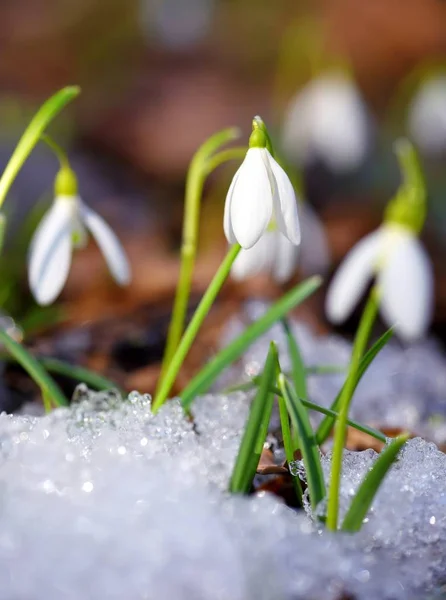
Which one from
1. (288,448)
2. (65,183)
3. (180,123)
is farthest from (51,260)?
(180,123)

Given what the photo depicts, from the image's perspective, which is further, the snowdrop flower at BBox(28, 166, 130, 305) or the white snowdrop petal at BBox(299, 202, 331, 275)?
the white snowdrop petal at BBox(299, 202, 331, 275)

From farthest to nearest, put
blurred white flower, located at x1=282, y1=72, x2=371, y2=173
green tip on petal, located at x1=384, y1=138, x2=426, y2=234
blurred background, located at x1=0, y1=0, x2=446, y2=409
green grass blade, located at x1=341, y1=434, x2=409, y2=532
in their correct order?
blurred white flower, located at x1=282, y1=72, x2=371, y2=173 → blurred background, located at x1=0, y1=0, x2=446, y2=409 → green tip on petal, located at x1=384, y1=138, x2=426, y2=234 → green grass blade, located at x1=341, y1=434, x2=409, y2=532

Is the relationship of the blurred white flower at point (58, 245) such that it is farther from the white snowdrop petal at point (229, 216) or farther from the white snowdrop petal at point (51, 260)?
the white snowdrop petal at point (229, 216)

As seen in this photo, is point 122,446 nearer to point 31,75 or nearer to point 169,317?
Answer: point 169,317

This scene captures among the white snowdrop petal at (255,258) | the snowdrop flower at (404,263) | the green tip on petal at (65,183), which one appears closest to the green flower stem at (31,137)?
the green tip on petal at (65,183)

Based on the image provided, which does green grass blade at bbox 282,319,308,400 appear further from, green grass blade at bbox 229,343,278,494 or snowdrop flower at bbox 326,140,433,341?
green grass blade at bbox 229,343,278,494

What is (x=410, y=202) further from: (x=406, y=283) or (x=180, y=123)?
(x=180, y=123)

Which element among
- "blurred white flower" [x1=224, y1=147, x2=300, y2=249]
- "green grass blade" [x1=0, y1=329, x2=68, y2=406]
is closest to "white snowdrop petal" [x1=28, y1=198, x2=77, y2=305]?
"green grass blade" [x1=0, y1=329, x2=68, y2=406]
